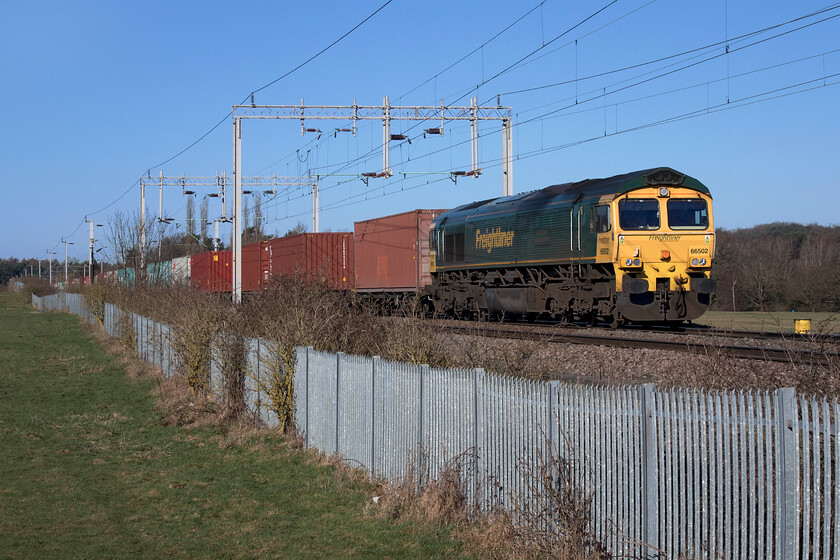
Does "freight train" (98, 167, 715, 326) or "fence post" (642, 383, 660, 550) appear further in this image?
"freight train" (98, 167, 715, 326)

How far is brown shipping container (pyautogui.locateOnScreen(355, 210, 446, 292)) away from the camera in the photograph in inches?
1159

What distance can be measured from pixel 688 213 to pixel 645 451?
575 inches

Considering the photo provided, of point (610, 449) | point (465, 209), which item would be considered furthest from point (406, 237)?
point (610, 449)

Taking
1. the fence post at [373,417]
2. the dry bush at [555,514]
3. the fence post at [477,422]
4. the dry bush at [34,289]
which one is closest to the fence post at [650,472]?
the dry bush at [555,514]

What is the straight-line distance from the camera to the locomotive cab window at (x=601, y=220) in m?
19.0

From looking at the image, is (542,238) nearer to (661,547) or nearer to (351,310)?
(351,310)

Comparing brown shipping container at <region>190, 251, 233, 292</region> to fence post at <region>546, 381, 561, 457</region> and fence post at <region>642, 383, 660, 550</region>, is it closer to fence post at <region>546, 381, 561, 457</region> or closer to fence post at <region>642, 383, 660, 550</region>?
fence post at <region>546, 381, 561, 457</region>

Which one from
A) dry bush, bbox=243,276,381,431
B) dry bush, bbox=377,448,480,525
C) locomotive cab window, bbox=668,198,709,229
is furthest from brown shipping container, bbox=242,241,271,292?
dry bush, bbox=377,448,480,525

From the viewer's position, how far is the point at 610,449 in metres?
6.25

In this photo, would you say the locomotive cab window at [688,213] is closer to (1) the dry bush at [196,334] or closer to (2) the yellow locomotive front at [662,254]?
(2) the yellow locomotive front at [662,254]

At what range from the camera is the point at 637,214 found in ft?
62.3

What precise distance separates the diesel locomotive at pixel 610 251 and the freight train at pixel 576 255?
2 centimetres

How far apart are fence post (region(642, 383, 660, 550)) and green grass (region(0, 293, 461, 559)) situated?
Answer: 188cm

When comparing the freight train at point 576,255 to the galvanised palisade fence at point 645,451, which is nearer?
the galvanised palisade fence at point 645,451
